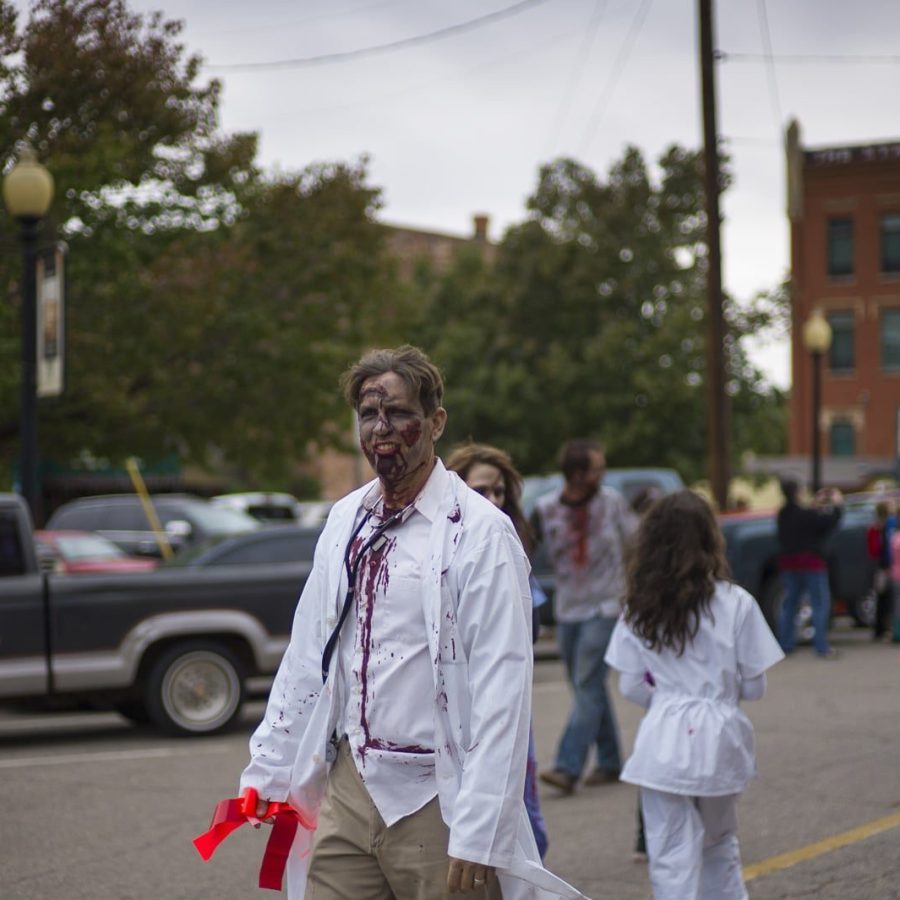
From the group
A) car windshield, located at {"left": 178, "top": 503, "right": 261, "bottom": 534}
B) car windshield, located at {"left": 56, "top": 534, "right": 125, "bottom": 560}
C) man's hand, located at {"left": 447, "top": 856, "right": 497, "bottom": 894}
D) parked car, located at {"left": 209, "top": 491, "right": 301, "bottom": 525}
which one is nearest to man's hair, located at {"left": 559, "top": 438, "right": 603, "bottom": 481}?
man's hand, located at {"left": 447, "top": 856, "right": 497, "bottom": 894}

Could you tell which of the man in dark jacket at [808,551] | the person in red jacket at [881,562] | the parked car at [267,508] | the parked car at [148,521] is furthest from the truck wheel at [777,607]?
the parked car at [267,508]

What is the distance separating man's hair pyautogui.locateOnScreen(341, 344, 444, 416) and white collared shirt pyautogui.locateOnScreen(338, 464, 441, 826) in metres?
0.27

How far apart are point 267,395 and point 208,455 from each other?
233 cm

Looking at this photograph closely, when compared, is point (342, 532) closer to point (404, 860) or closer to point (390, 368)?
point (390, 368)

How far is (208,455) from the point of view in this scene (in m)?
25.2

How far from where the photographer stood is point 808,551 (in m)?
14.9

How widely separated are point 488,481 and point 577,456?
2.45m

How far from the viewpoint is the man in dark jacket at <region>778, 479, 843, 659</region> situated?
1488 cm

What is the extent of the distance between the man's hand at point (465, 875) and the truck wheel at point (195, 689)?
786 cm

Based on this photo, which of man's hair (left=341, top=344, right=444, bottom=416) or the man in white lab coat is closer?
the man in white lab coat

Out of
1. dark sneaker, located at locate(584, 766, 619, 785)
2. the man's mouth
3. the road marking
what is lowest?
the road marking

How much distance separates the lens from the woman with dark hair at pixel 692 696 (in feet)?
16.9

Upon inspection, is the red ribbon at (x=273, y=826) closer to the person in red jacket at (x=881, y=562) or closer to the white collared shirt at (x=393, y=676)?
the white collared shirt at (x=393, y=676)

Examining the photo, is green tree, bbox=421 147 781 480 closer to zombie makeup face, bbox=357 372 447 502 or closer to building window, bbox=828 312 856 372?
building window, bbox=828 312 856 372
